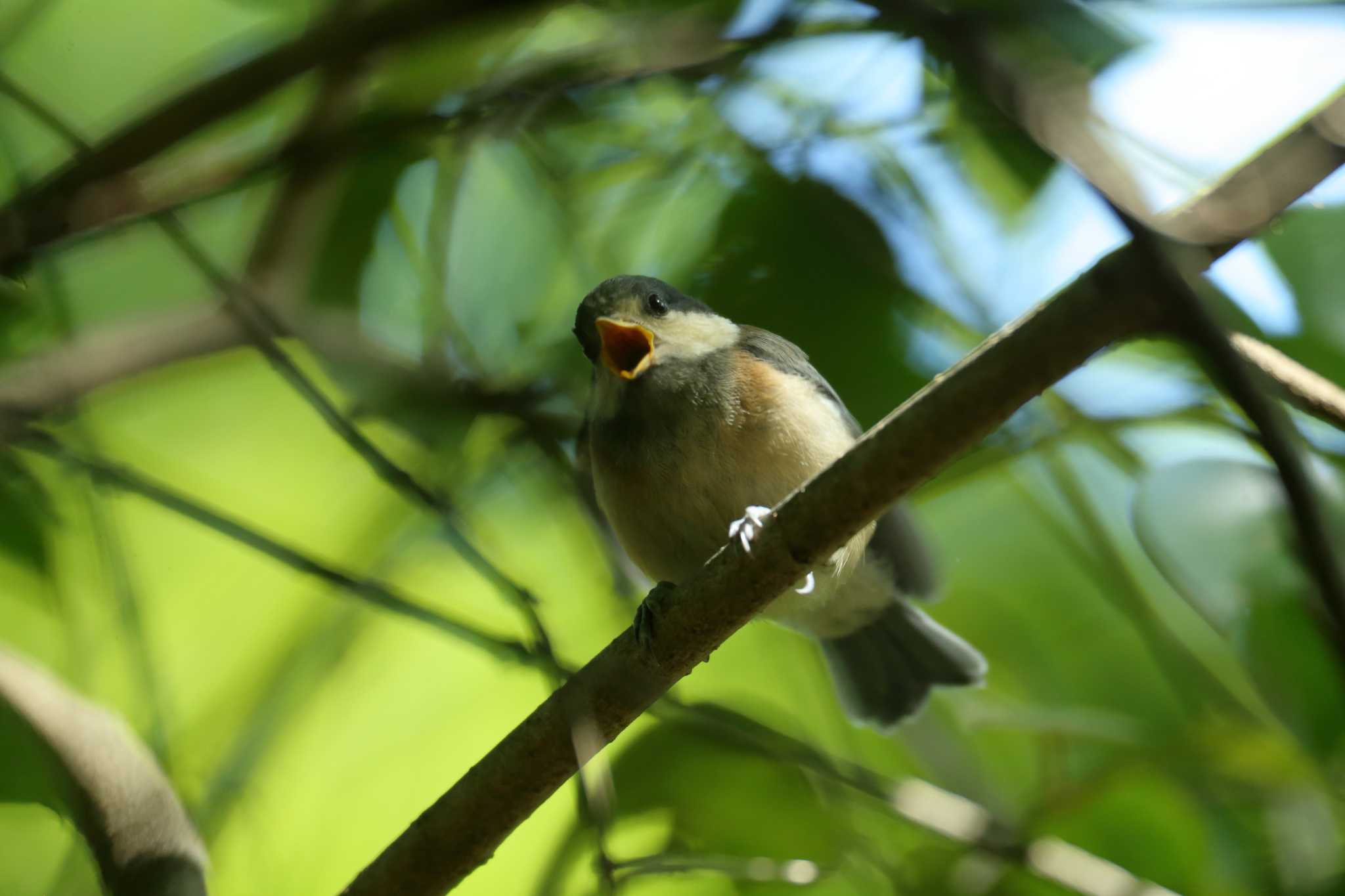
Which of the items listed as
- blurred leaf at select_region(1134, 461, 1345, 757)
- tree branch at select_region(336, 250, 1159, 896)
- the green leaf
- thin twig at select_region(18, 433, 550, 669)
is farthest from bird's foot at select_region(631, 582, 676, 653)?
the green leaf

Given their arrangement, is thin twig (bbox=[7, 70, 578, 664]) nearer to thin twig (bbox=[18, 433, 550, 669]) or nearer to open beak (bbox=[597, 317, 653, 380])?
thin twig (bbox=[18, 433, 550, 669])

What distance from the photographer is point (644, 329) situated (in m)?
1.89

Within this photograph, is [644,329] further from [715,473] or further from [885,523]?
[885,523]

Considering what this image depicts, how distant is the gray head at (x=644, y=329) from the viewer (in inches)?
73.9

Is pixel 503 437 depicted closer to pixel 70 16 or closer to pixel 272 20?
pixel 272 20

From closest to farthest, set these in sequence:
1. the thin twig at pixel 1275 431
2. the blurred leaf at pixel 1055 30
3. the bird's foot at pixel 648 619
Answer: the thin twig at pixel 1275 431, the blurred leaf at pixel 1055 30, the bird's foot at pixel 648 619

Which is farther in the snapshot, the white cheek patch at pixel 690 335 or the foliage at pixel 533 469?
the white cheek patch at pixel 690 335

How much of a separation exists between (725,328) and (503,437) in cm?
45

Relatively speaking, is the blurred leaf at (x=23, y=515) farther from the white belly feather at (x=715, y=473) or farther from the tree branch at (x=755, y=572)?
the white belly feather at (x=715, y=473)

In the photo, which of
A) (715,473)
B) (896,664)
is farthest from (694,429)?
(896,664)

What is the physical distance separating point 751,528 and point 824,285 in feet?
1.45

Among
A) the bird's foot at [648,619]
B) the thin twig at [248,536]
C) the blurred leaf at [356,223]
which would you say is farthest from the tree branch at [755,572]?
the blurred leaf at [356,223]

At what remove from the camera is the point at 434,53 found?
6.46 feet

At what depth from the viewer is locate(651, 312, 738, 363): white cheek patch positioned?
190 cm
